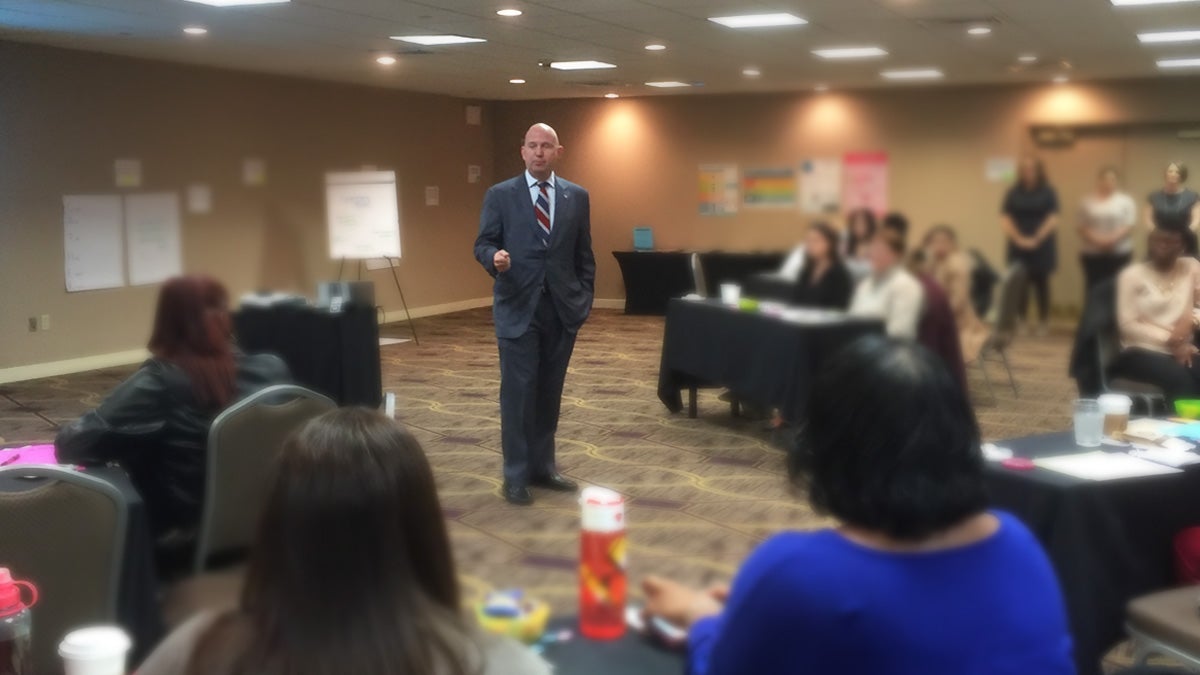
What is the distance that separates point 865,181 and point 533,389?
262cm

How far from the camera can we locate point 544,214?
3002 millimetres

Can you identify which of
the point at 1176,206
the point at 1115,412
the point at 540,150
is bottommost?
the point at 1115,412

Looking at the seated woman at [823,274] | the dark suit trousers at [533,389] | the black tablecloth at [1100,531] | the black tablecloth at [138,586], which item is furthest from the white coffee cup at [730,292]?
the dark suit trousers at [533,389]

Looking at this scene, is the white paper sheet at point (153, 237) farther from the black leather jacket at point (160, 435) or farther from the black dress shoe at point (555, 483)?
the black dress shoe at point (555, 483)

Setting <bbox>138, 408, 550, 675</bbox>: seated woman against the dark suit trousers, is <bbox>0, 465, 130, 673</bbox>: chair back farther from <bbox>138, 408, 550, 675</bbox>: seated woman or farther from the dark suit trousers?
the dark suit trousers

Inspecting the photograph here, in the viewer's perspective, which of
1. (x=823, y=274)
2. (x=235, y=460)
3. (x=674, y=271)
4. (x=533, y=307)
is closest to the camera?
(x=823, y=274)

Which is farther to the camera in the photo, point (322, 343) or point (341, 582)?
point (322, 343)

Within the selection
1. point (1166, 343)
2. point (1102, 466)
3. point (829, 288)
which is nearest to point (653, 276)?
point (829, 288)

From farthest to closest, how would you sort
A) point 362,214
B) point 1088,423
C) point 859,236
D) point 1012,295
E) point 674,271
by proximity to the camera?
point 1088,423 → point 674,271 → point 362,214 → point 859,236 → point 1012,295

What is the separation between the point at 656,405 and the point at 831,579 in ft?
15.9

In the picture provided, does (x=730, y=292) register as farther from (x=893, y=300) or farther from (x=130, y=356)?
(x=130, y=356)

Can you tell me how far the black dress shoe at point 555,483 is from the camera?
4121mm

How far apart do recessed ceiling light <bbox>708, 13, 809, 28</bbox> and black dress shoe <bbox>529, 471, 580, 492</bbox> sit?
251 cm

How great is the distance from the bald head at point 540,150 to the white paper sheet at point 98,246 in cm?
A: 61
